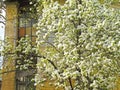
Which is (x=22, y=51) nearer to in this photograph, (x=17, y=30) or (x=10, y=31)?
(x=17, y=30)

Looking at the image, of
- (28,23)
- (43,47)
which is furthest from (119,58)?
(28,23)

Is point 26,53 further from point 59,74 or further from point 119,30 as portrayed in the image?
point 119,30

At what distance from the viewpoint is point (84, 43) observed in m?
12.3

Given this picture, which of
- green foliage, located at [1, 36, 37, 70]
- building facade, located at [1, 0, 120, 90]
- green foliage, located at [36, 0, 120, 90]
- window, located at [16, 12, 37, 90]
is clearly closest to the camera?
green foliage, located at [36, 0, 120, 90]

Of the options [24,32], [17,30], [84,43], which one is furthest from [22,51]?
[17,30]

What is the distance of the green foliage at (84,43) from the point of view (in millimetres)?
11781

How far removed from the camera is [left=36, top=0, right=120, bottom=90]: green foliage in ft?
38.7

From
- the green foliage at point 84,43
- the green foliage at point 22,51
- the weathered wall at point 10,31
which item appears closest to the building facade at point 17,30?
the weathered wall at point 10,31

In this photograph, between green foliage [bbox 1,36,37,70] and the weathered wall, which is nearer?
green foliage [bbox 1,36,37,70]

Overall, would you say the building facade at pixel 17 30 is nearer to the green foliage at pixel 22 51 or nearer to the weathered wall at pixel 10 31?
the weathered wall at pixel 10 31

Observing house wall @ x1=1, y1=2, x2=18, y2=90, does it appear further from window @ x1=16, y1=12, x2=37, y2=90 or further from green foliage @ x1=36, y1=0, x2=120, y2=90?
green foliage @ x1=36, y1=0, x2=120, y2=90

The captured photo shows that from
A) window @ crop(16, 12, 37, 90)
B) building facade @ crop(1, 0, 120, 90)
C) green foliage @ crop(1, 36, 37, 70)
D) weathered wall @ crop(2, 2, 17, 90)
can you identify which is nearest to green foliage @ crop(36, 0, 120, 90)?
green foliage @ crop(1, 36, 37, 70)

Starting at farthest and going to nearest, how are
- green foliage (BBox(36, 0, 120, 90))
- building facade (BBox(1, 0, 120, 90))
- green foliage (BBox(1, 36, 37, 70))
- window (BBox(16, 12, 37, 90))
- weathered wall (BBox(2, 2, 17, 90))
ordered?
1. weathered wall (BBox(2, 2, 17, 90))
2. building facade (BBox(1, 0, 120, 90))
3. window (BBox(16, 12, 37, 90))
4. green foliage (BBox(1, 36, 37, 70))
5. green foliage (BBox(36, 0, 120, 90))

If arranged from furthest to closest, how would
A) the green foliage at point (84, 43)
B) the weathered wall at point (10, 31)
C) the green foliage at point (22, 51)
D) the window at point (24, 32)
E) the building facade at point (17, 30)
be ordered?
1. the weathered wall at point (10, 31)
2. the building facade at point (17, 30)
3. the window at point (24, 32)
4. the green foliage at point (22, 51)
5. the green foliage at point (84, 43)
